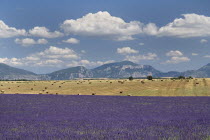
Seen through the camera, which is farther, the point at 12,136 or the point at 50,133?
the point at 50,133

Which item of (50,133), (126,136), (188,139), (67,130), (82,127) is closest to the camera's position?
(188,139)

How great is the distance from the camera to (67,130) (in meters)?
11.8

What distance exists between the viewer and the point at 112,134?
10641 mm

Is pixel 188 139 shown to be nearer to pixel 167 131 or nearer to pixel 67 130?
pixel 167 131

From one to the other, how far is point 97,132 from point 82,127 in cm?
157

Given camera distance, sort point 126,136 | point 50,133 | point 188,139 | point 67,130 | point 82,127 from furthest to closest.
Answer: point 82,127 < point 67,130 < point 50,133 < point 126,136 < point 188,139

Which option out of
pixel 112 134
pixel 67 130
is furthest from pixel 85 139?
pixel 67 130

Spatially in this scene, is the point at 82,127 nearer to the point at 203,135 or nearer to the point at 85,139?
the point at 85,139

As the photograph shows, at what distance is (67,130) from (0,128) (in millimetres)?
2717

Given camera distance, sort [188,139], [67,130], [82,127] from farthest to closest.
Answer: [82,127] → [67,130] → [188,139]

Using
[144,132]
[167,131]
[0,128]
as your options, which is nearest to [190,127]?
[167,131]

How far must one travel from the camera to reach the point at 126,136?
10164mm

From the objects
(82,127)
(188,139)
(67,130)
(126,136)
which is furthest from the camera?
(82,127)

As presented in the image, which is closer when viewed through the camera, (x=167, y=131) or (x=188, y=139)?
(x=188, y=139)
